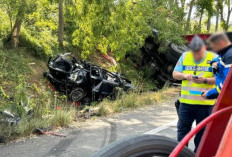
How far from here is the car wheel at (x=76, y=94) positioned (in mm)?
9902

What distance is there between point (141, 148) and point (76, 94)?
8.48 metres

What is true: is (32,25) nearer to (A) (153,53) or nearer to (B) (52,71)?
(B) (52,71)

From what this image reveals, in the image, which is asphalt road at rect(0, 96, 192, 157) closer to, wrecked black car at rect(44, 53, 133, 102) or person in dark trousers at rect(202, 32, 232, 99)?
wrecked black car at rect(44, 53, 133, 102)

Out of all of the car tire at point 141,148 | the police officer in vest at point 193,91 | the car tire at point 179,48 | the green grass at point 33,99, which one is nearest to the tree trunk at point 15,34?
the green grass at point 33,99

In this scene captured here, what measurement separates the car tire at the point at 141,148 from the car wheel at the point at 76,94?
8.34m

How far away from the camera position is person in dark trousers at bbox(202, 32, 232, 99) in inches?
53.9

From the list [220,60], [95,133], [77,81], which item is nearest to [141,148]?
[220,60]

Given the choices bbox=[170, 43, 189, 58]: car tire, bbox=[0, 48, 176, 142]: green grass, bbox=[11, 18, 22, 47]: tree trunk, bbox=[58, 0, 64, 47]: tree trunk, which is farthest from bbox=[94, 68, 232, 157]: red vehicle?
bbox=[58, 0, 64, 47]: tree trunk

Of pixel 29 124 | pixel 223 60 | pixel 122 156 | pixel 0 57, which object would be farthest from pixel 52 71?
pixel 122 156

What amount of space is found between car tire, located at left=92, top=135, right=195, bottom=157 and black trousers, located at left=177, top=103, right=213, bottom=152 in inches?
76.7

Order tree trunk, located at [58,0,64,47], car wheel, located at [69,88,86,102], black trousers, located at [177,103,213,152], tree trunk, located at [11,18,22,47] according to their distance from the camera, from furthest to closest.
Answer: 1. tree trunk, located at [58,0,64,47]
2. tree trunk, located at [11,18,22,47]
3. car wheel, located at [69,88,86,102]
4. black trousers, located at [177,103,213,152]

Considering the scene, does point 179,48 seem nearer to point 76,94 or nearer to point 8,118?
point 8,118

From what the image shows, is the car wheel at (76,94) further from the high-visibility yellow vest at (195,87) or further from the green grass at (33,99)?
the high-visibility yellow vest at (195,87)

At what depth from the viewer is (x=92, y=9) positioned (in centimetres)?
1009
